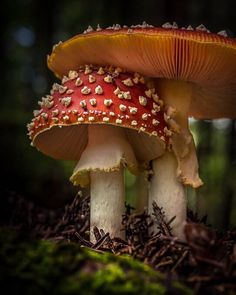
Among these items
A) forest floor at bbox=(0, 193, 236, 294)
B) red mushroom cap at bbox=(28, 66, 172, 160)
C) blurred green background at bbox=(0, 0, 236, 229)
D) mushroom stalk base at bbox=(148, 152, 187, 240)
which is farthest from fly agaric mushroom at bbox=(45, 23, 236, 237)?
blurred green background at bbox=(0, 0, 236, 229)

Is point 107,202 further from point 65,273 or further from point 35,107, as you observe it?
point 35,107

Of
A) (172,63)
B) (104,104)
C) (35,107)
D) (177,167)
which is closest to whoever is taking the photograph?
(104,104)

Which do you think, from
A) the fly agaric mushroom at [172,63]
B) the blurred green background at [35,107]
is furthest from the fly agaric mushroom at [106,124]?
the blurred green background at [35,107]

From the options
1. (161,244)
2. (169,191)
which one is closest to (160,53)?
(169,191)

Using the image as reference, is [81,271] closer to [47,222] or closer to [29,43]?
[47,222]

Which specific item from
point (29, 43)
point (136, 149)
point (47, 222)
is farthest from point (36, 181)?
point (29, 43)
